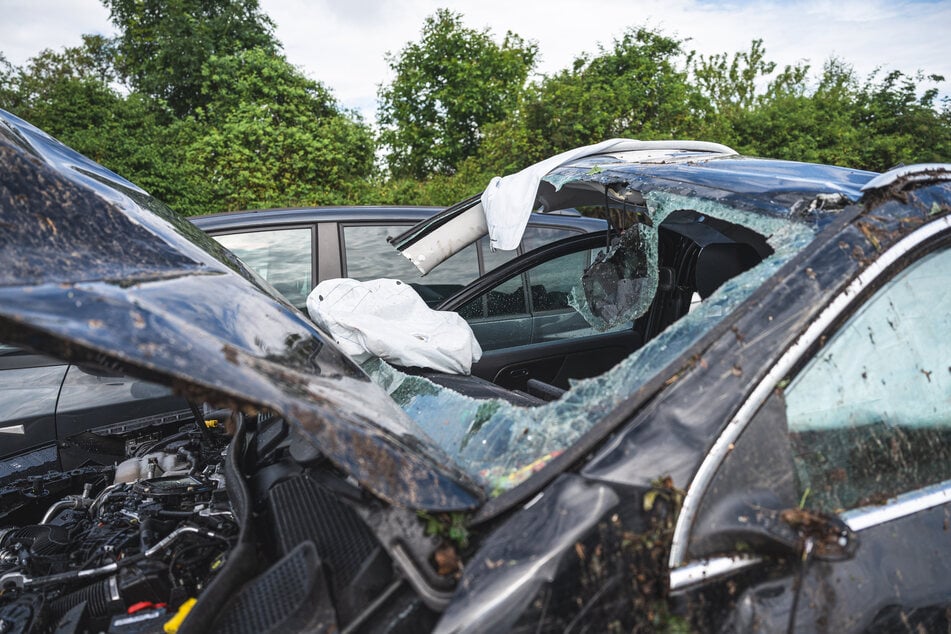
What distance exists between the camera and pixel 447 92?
21.4 meters

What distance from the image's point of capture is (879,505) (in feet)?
4.08

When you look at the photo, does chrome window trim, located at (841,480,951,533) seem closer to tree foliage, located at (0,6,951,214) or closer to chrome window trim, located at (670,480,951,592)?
chrome window trim, located at (670,480,951,592)

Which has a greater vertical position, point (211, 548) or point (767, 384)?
point (767, 384)

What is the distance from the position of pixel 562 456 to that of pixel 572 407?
0.21 meters

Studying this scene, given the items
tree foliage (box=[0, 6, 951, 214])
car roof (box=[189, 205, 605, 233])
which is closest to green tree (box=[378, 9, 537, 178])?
tree foliage (box=[0, 6, 951, 214])

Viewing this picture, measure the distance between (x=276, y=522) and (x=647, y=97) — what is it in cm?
1456

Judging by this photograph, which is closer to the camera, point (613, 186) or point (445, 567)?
point (445, 567)

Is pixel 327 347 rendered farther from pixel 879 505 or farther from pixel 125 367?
pixel 879 505

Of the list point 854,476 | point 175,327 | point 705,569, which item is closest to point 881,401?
point 854,476

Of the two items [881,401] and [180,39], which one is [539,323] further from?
[180,39]

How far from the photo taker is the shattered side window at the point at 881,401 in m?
1.21

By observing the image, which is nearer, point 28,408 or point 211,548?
point 211,548

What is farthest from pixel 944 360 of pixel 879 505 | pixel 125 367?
pixel 125 367

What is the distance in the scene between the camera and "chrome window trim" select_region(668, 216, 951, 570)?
108cm
